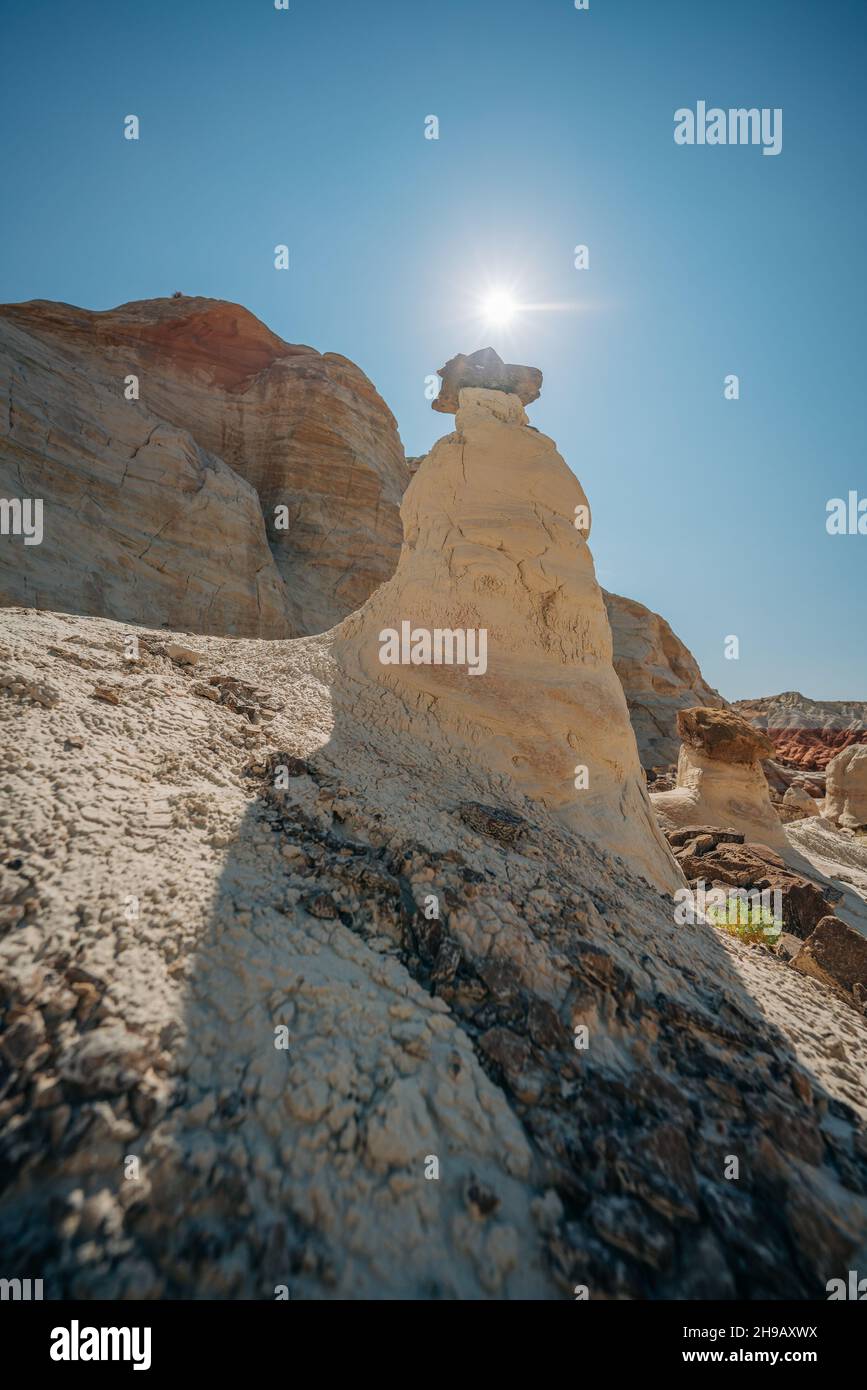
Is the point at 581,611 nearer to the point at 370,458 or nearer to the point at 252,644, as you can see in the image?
the point at 252,644

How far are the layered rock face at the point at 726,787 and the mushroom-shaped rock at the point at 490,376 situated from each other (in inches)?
296

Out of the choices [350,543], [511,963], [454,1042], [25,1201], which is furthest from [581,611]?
[350,543]

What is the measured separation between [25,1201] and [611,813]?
4130 mm

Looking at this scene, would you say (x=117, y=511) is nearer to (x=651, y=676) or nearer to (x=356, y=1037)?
(x=356, y=1037)

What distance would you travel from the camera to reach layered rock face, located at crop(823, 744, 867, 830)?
1506 cm

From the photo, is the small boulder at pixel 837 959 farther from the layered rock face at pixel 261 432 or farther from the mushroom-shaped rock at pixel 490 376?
the layered rock face at pixel 261 432

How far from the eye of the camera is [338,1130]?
1548 mm

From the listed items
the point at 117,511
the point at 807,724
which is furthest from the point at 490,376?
the point at 807,724

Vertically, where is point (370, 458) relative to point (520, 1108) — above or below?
above

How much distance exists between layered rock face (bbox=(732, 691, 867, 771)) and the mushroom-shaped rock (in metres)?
36.5

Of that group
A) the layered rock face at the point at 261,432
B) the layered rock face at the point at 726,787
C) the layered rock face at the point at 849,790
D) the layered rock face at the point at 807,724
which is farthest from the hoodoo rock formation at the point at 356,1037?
the layered rock face at the point at 807,724

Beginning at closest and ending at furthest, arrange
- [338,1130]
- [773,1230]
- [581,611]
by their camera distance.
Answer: [338,1130]
[773,1230]
[581,611]

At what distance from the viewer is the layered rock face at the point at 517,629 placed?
4.59 meters

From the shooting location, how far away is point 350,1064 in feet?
5.64
